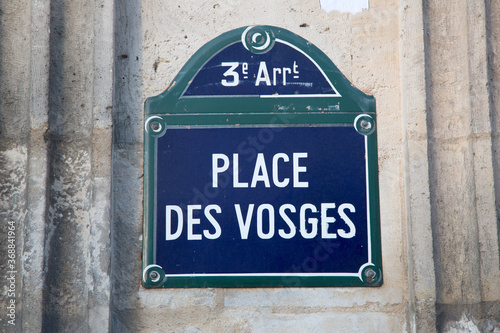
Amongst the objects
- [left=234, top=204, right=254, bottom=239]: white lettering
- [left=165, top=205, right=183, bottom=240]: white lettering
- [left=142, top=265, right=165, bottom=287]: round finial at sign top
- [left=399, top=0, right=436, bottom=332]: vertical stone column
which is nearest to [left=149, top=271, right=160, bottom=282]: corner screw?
[left=142, top=265, right=165, bottom=287]: round finial at sign top

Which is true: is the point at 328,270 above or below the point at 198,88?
below

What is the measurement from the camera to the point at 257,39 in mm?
1793

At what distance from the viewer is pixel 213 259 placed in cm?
167

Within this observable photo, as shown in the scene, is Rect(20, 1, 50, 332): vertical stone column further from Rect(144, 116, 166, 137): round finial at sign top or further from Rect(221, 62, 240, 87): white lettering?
Rect(221, 62, 240, 87): white lettering

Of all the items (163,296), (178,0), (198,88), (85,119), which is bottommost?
(163,296)

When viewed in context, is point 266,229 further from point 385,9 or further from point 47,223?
point 385,9

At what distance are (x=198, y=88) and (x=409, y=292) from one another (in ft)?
3.69

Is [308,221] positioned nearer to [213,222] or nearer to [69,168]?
[213,222]

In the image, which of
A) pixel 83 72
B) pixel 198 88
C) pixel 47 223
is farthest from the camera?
pixel 198 88

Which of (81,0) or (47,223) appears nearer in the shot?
(47,223)

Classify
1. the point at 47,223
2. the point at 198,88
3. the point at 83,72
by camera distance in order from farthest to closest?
the point at 198,88
the point at 83,72
the point at 47,223

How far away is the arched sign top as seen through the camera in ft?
5.75

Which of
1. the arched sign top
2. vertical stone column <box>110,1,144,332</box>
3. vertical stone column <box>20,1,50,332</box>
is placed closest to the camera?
vertical stone column <box>20,1,50,332</box>

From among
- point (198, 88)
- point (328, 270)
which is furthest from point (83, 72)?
point (328, 270)
